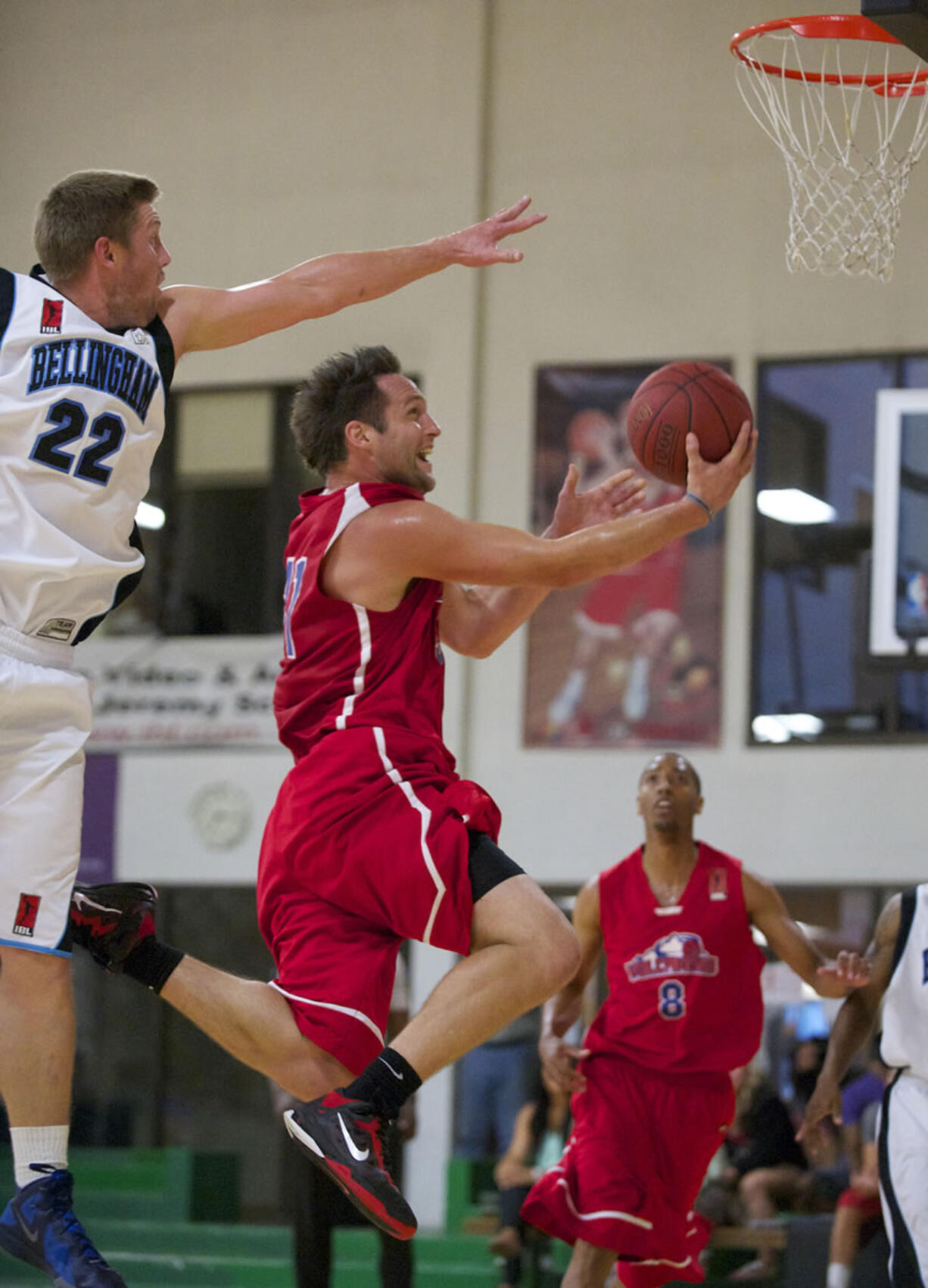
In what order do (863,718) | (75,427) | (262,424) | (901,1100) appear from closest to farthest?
(75,427)
(901,1100)
(863,718)
(262,424)

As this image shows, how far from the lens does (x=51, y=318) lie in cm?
387

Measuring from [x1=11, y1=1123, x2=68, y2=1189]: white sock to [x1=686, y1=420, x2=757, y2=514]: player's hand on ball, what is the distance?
6.76 ft

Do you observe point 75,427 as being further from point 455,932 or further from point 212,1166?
point 212,1166

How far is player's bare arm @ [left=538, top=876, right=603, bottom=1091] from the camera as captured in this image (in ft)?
21.0

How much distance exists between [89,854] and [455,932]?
9739 millimetres

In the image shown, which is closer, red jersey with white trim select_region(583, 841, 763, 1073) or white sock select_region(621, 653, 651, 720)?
red jersey with white trim select_region(583, 841, 763, 1073)

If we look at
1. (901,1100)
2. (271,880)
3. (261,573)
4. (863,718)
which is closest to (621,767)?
(863,718)

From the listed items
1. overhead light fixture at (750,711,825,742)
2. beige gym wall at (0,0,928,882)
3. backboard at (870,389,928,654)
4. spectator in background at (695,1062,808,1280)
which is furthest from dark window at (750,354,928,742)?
spectator in background at (695,1062,808,1280)

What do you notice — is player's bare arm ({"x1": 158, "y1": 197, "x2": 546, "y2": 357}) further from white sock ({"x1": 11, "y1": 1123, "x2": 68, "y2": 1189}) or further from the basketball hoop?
the basketball hoop

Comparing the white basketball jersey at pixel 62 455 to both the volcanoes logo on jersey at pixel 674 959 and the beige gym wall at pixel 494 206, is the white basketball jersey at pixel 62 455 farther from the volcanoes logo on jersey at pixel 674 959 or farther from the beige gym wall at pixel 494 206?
the beige gym wall at pixel 494 206

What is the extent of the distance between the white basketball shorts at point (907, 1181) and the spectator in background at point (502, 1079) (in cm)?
484

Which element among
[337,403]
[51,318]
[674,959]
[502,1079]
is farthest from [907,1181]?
[502,1079]

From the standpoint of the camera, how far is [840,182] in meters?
8.41

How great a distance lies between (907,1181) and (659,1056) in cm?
103
